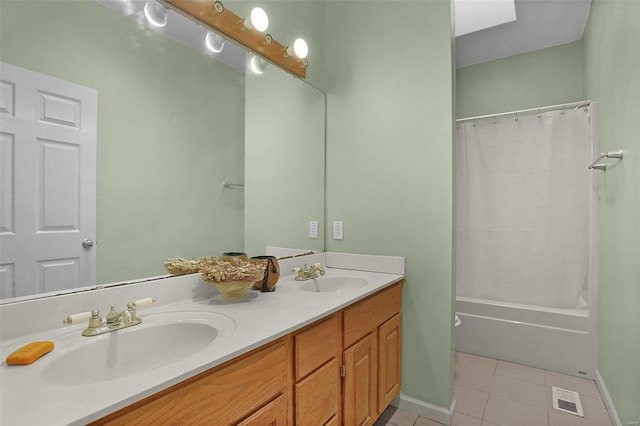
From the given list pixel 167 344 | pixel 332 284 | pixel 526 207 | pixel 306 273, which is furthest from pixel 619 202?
pixel 167 344

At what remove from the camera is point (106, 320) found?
3.23 ft

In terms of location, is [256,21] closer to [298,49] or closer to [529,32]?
[298,49]

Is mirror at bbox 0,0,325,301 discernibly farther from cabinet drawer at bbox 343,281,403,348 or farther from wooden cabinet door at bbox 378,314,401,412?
wooden cabinet door at bbox 378,314,401,412

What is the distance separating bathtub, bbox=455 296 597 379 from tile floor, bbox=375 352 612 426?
0.26ft

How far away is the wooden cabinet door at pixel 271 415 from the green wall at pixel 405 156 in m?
1.10

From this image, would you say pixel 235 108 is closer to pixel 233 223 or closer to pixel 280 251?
pixel 233 223

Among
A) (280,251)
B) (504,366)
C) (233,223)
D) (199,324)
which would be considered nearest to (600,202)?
(504,366)

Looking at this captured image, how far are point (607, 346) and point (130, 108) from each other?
113 inches

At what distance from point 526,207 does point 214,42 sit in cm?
266

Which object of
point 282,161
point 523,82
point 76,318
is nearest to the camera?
point 76,318

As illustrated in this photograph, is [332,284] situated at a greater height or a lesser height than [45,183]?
lesser

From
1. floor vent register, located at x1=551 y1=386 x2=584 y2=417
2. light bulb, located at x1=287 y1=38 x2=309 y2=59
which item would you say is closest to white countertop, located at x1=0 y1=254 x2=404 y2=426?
light bulb, located at x1=287 y1=38 x2=309 y2=59

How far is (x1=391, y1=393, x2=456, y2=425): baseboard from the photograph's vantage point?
180 cm

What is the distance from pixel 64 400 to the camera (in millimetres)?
614
